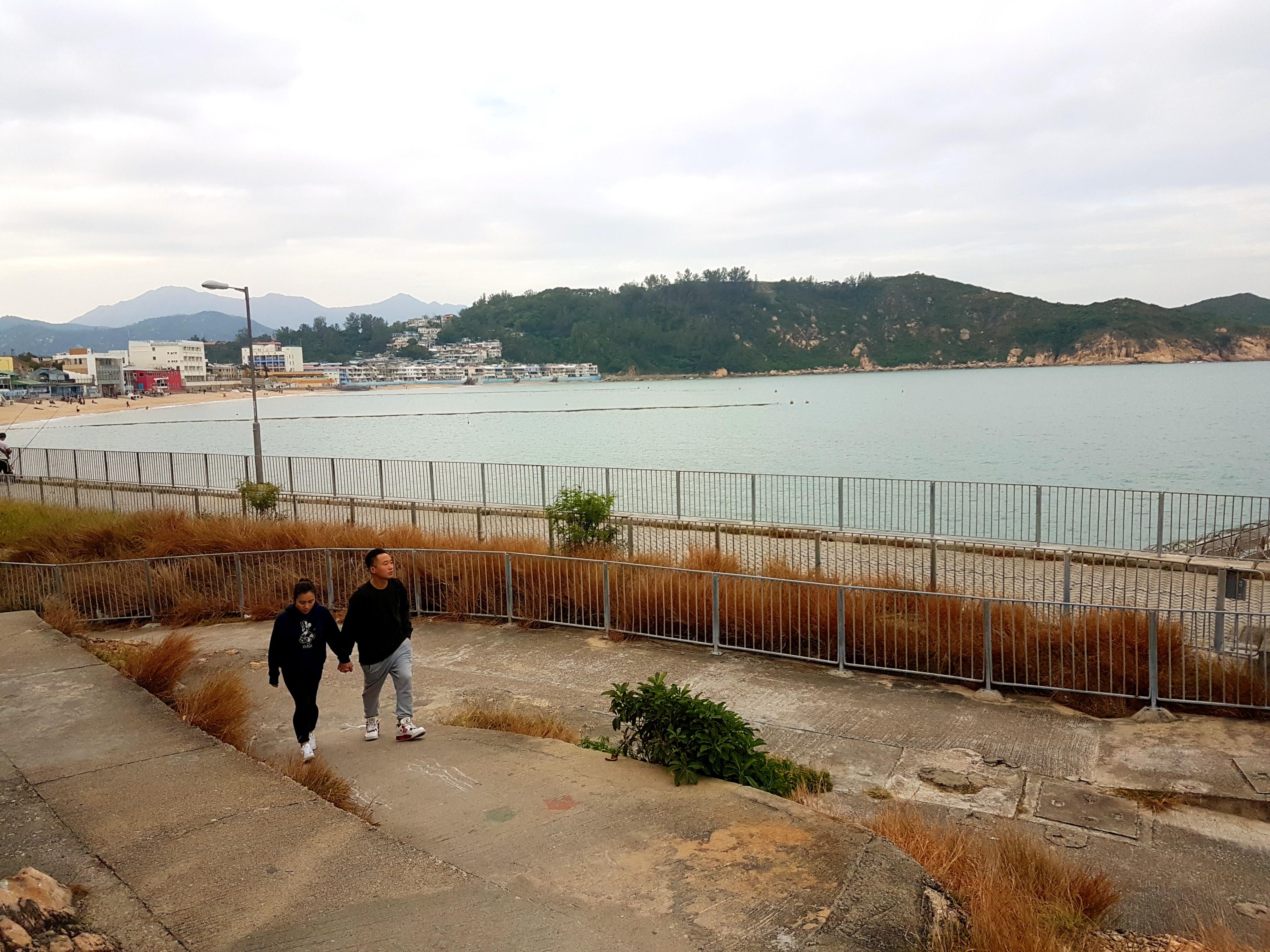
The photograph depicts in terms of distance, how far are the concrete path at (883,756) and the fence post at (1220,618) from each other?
1197mm

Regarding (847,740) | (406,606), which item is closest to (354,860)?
(406,606)

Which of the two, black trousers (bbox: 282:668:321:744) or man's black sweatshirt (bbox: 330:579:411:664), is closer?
black trousers (bbox: 282:668:321:744)

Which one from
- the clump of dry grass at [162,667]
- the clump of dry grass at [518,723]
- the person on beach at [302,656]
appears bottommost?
the clump of dry grass at [518,723]

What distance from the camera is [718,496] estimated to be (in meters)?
27.9

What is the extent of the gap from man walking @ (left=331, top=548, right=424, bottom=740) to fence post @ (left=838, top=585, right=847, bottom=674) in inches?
183

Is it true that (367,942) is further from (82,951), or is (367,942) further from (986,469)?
(986,469)

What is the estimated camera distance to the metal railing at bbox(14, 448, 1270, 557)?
962 inches

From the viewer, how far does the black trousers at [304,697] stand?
743cm

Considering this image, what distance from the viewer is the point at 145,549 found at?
16875 millimetres

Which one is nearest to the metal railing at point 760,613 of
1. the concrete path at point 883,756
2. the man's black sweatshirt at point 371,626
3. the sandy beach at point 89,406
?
the concrete path at point 883,756

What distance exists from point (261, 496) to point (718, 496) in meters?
12.5

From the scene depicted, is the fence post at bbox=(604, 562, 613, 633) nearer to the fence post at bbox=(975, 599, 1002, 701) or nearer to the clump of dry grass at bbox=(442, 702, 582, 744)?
the clump of dry grass at bbox=(442, 702, 582, 744)

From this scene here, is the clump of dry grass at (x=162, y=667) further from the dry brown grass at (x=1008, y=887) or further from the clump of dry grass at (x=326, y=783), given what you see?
the dry brown grass at (x=1008, y=887)

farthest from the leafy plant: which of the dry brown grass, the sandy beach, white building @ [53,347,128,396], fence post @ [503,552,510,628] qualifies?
white building @ [53,347,128,396]
